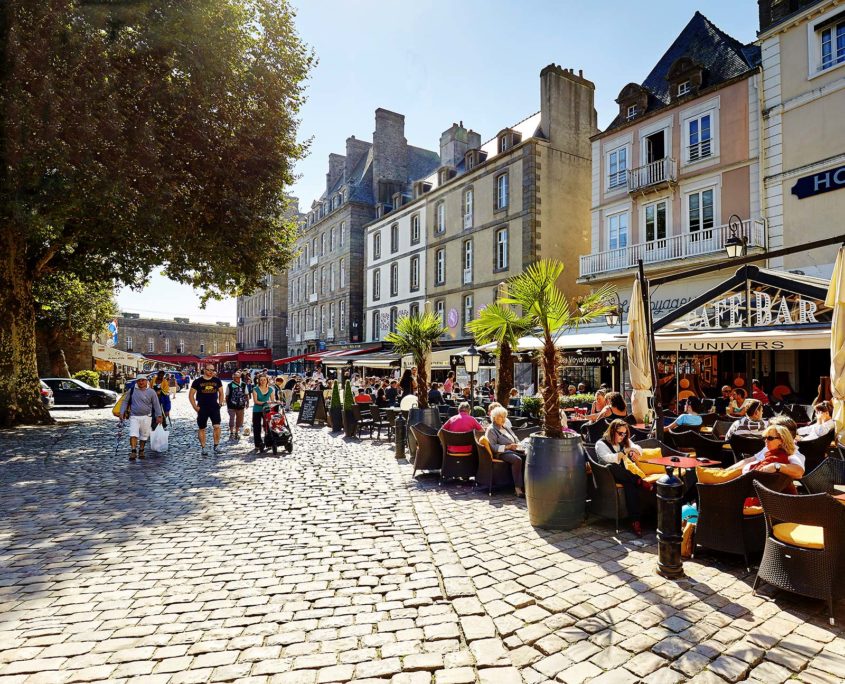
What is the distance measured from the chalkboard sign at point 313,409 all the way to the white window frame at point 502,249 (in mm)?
12160

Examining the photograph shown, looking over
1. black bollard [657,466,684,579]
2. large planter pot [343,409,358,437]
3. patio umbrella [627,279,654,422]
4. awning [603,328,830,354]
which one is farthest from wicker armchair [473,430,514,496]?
large planter pot [343,409,358,437]

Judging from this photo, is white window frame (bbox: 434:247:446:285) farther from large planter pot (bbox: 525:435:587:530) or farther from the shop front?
large planter pot (bbox: 525:435:587:530)

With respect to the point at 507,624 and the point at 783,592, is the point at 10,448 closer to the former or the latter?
the point at 507,624

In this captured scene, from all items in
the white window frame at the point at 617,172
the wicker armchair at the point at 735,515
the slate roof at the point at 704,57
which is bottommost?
the wicker armchair at the point at 735,515

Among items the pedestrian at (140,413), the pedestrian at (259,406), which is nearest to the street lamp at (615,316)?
the pedestrian at (259,406)

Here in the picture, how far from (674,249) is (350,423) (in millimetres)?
12107

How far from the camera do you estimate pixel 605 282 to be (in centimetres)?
1945

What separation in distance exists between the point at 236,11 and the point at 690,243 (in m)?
14.7

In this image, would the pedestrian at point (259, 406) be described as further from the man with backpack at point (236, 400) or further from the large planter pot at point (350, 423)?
the large planter pot at point (350, 423)

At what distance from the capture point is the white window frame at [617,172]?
19281 millimetres

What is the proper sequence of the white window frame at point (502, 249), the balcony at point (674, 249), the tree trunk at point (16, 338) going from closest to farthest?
the tree trunk at point (16, 338)
the balcony at point (674, 249)
the white window frame at point (502, 249)

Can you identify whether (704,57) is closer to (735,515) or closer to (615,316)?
(615,316)

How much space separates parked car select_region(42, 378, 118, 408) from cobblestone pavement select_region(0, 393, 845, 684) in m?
18.7

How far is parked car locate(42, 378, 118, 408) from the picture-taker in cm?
2261
